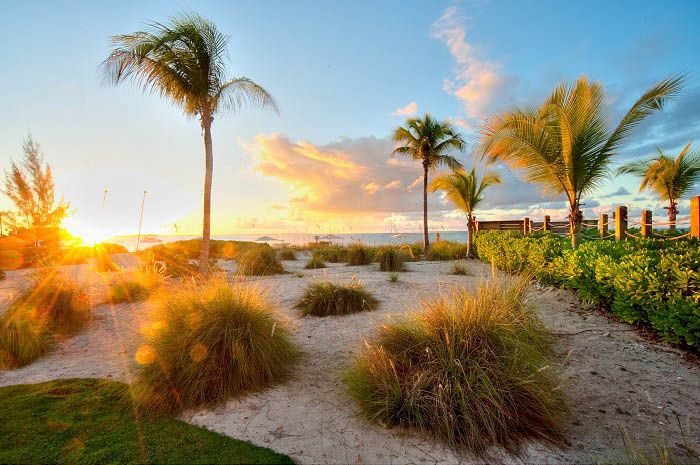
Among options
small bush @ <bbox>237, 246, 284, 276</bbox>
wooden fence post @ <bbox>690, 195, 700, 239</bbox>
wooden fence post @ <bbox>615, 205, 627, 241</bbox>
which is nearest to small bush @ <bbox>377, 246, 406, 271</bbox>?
small bush @ <bbox>237, 246, 284, 276</bbox>

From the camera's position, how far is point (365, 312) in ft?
21.4

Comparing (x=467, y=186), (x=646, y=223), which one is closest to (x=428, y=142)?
(x=467, y=186)

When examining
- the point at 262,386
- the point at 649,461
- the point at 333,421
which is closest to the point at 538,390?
the point at 649,461

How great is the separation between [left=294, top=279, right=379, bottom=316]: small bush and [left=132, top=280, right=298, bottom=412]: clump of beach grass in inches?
91.2

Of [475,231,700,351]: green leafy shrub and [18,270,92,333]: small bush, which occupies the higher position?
[475,231,700,351]: green leafy shrub

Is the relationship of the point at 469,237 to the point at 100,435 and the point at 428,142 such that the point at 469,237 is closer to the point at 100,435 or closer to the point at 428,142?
the point at 428,142

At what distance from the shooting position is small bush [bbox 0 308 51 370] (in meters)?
4.72

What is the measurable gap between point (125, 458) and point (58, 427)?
2.96ft

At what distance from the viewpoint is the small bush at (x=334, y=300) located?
21.5 ft

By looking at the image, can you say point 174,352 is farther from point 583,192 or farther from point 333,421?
point 583,192

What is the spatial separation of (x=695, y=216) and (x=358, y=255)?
9608 millimetres

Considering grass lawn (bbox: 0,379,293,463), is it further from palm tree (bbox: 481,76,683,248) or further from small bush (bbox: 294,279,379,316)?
palm tree (bbox: 481,76,683,248)

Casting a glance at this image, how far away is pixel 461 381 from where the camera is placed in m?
3.04

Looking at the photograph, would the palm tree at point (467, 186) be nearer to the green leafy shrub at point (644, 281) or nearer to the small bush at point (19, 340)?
the green leafy shrub at point (644, 281)
